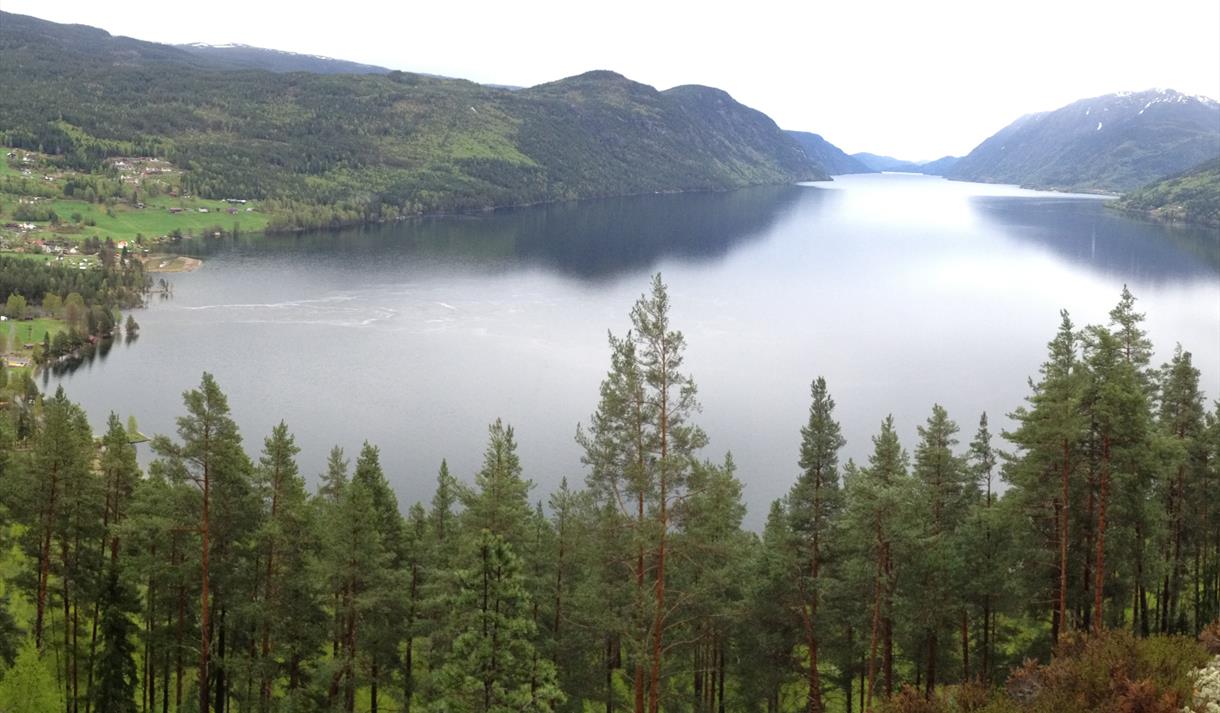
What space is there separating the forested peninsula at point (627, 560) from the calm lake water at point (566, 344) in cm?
3046

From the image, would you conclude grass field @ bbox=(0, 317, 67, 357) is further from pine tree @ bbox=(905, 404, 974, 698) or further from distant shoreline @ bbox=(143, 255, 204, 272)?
pine tree @ bbox=(905, 404, 974, 698)

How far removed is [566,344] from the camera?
116m

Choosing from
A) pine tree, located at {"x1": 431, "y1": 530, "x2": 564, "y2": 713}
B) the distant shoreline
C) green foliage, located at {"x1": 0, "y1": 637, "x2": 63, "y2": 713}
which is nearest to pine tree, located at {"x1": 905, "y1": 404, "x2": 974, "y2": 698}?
pine tree, located at {"x1": 431, "y1": 530, "x2": 564, "y2": 713}

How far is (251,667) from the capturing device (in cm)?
2702

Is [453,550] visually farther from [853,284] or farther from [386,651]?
[853,284]

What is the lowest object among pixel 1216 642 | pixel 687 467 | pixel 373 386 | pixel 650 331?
pixel 373 386

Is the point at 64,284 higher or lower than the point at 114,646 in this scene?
higher

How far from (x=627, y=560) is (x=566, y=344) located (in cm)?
9310

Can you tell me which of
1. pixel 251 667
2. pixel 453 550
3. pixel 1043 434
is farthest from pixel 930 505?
pixel 251 667

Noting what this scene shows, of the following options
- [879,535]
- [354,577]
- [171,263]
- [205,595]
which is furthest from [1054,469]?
[171,263]

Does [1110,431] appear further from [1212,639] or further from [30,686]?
[30,686]

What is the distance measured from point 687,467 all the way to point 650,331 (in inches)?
139

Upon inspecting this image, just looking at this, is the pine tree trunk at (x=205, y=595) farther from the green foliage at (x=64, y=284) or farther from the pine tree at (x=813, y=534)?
the green foliage at (x=64, y=284)

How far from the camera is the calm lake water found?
7900 cm
